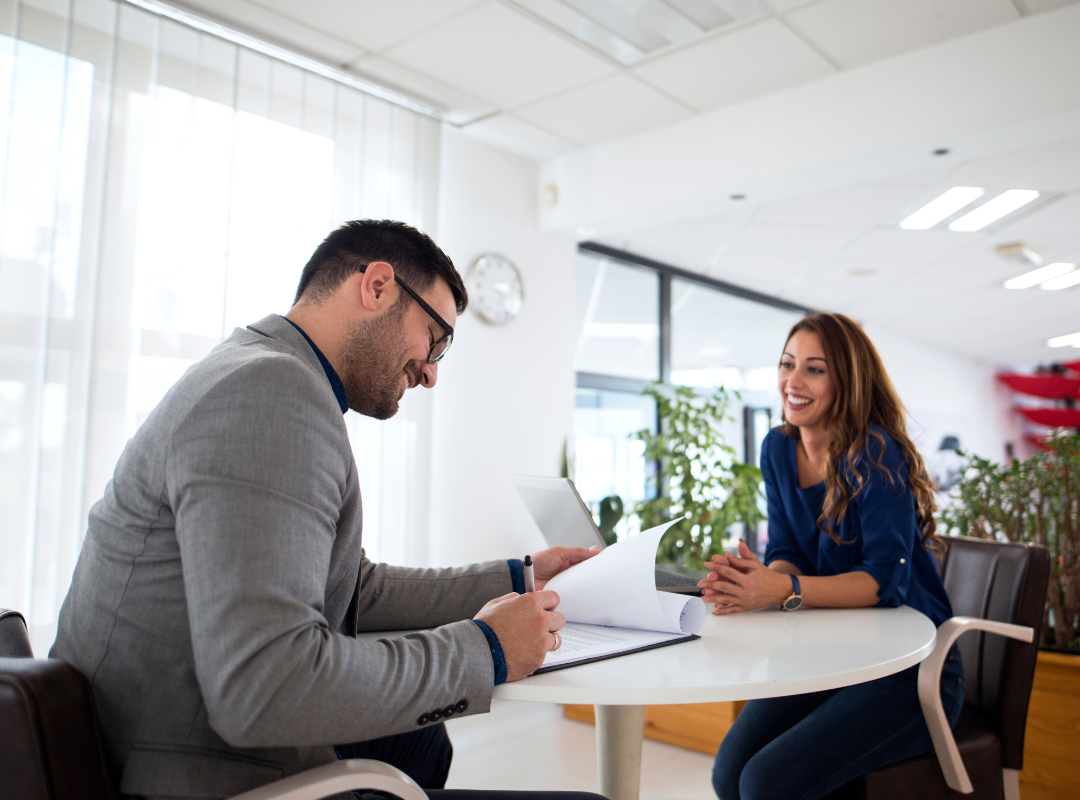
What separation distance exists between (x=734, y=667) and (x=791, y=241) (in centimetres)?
445

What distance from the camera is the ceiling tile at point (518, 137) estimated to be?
368 cm

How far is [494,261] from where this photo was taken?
3.86 meters

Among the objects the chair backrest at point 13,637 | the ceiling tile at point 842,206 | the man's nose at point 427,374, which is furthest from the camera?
the ceiling tile at point 842,206

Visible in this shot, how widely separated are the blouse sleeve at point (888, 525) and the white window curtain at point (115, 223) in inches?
83.4

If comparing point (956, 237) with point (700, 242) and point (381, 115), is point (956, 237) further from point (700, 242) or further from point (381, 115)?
point (381, 115)

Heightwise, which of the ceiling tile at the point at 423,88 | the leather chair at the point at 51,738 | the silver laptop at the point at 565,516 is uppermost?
the ceiling tile at the point at 423,88

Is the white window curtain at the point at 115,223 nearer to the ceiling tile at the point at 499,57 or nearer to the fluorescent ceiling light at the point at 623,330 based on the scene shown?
the ceiling tile at the point at 499,57

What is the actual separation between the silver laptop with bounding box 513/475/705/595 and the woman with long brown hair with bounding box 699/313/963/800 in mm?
188

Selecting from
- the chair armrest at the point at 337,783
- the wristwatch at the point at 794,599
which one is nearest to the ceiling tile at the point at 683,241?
the wristwatch at the point at 794,599

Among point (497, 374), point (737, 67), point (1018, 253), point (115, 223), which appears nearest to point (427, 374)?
point (115, 223)

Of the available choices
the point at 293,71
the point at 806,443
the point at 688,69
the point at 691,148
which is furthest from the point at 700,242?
the point at 806,443

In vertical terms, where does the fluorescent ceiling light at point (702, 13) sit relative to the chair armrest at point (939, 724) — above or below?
above

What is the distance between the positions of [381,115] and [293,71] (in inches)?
17.1

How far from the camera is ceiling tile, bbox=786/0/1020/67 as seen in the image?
2.63 metres
